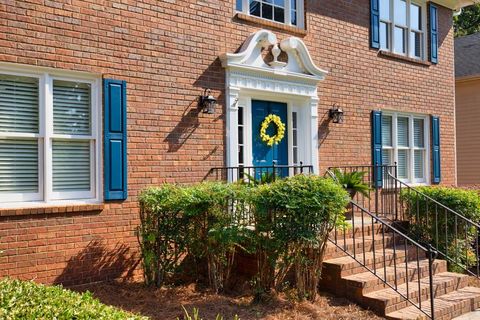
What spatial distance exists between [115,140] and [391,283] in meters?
4.21

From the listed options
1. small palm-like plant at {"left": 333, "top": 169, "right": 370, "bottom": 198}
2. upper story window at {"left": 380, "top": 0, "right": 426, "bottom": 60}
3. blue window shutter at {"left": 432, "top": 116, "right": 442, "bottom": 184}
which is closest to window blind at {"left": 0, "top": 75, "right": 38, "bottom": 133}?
small palm-like plant at {"left": 333, "top": 169, "right": 370, "bottom": 198}

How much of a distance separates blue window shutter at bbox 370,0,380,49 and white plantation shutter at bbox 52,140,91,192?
665 centimetres

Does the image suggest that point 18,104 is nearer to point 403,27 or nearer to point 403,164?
point 403,164

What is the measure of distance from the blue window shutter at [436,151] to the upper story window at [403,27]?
5.42 ft

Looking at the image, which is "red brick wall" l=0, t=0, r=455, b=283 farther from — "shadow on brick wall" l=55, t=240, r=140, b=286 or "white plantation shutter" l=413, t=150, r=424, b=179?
"white plantation shutter" l=413, t=150, r=424, b=179

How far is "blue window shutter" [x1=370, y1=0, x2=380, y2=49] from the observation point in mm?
10312

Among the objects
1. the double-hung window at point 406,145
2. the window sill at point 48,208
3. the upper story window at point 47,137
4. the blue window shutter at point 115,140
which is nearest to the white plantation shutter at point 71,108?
the upper story window at point 47,137

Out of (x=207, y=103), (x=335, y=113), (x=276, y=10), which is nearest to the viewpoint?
(x=207, y=103)

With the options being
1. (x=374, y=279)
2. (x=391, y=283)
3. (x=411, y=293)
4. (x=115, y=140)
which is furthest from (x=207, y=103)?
(x=411, y=293)

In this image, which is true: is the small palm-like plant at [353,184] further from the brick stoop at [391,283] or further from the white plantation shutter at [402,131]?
the white plantation shutter at [402,131]

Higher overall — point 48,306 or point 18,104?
point 18,104

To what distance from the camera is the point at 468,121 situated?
51.0 ft

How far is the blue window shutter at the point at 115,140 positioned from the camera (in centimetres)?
650

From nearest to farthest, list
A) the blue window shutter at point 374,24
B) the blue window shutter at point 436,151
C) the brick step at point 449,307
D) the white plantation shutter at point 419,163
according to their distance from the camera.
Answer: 1. the brick step at point 449,307
2. the blue window shutter at point 374,24
3. the white plantation shutter at point 419,163
4. the blue window shutter at point 436,151
